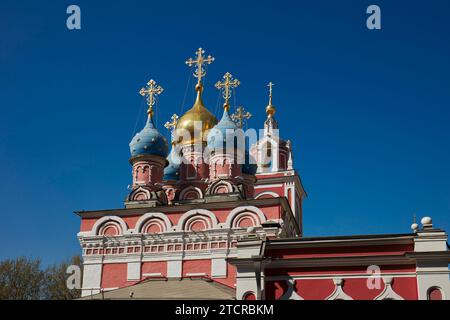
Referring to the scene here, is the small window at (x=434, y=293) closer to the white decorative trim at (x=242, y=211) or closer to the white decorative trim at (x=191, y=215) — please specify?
the white decorative trim at (x=242, y=211)

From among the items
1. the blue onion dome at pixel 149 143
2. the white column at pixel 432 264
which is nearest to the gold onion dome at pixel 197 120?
the blue onion dome at pixel 149 143

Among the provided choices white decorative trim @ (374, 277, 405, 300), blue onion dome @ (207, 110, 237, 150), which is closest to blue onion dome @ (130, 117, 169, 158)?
blue onion dome @ (207, 110, 237, 150)

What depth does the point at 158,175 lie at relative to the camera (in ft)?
79.1

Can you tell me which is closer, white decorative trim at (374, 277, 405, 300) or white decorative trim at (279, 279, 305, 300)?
white decorative trim at (374, 277, 405, 300)

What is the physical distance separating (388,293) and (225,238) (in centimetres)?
887

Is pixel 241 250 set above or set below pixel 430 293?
above

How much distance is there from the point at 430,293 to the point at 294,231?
40.2 ft

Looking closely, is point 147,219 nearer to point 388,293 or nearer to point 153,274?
point 153,274

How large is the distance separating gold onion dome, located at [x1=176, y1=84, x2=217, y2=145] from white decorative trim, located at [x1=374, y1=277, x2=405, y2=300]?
15.2 metres

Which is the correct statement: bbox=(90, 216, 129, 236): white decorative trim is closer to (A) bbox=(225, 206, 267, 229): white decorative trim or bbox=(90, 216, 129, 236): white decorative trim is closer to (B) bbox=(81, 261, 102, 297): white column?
(B) bbox=(81, 261, 102, 297): white column

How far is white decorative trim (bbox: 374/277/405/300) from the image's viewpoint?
13148mm
